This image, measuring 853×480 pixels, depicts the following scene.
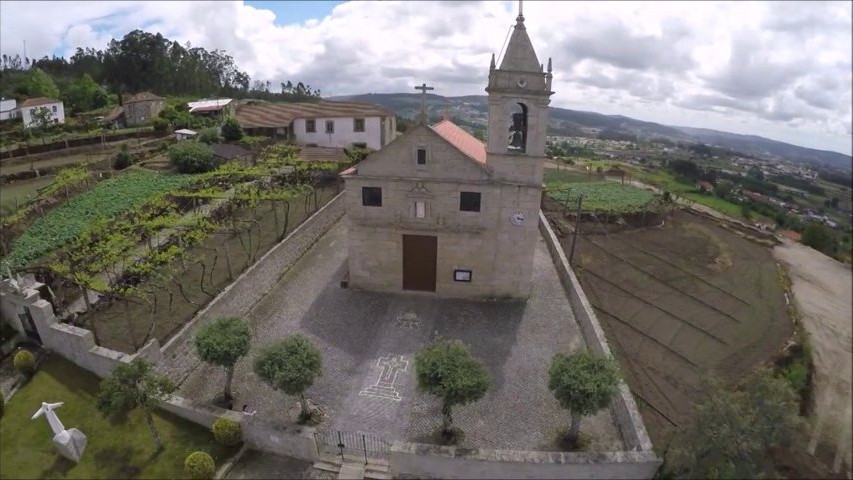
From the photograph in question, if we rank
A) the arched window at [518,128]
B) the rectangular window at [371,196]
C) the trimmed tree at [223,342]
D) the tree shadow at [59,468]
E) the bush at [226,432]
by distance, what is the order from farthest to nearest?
1. the rectangular window at [371,196]
2. the arched window at [518,128]
3. the trimmed tree at [223,342]
4. the bush at [226,432]
5. the tree shadow at [59,468]

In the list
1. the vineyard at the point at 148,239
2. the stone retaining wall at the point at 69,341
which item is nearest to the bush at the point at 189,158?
the vineyard at the point at 148,239

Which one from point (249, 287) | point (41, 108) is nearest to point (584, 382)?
point (249, 287)

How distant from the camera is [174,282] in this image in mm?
22375

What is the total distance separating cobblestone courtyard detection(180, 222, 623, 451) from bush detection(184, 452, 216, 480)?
7.52 ft

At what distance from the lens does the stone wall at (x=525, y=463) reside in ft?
44.2

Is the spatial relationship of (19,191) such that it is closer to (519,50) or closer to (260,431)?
(260,431)

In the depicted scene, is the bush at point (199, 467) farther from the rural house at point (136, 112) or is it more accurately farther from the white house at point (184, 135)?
the rural house at point (136, 112)

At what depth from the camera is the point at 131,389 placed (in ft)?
46.8

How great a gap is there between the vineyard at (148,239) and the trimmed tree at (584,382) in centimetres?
1493

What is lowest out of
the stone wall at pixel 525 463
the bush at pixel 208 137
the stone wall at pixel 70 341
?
the stone wall at pixel 525 463

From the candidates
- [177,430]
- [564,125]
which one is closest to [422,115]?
[177,430]

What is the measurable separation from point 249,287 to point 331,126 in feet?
112

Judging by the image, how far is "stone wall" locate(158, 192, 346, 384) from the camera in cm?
1831

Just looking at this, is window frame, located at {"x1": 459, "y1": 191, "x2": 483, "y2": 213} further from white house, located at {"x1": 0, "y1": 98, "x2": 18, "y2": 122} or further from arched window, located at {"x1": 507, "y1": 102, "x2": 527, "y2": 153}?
white house, located at {"x1": 0, "y1": 98, "x2": 18, "y2": 122}
